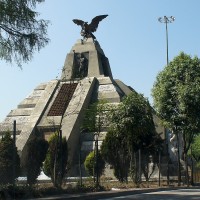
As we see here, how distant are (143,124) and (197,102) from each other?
855 centimetres

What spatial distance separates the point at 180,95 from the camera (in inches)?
1336

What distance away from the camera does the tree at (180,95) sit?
33750mm

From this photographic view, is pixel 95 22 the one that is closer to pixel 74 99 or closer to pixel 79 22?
pixel 79 22

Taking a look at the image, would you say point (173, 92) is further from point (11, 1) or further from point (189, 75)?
point (11, 1)

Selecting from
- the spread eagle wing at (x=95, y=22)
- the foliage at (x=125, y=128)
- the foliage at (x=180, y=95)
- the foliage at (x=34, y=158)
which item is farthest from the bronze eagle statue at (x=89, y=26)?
the foliage at (x=34, y=158)

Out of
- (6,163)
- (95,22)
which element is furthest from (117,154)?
(95,22)

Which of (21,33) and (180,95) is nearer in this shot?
(21,33)

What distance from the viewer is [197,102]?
33.6m

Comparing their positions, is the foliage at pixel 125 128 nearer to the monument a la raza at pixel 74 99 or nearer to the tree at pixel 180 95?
the tree at pixel 180 95

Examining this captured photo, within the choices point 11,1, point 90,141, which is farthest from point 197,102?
point 11,1

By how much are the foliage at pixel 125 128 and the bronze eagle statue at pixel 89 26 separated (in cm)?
3630

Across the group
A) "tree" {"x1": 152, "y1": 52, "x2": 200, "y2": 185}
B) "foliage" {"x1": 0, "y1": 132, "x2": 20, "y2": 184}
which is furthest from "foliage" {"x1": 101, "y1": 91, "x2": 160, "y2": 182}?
"foliage" {"x1": 0, "y1": 132, "x2": 20, "y2": 184}

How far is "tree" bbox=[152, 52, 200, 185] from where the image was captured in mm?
33750

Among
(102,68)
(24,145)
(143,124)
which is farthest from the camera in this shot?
(102,68)
